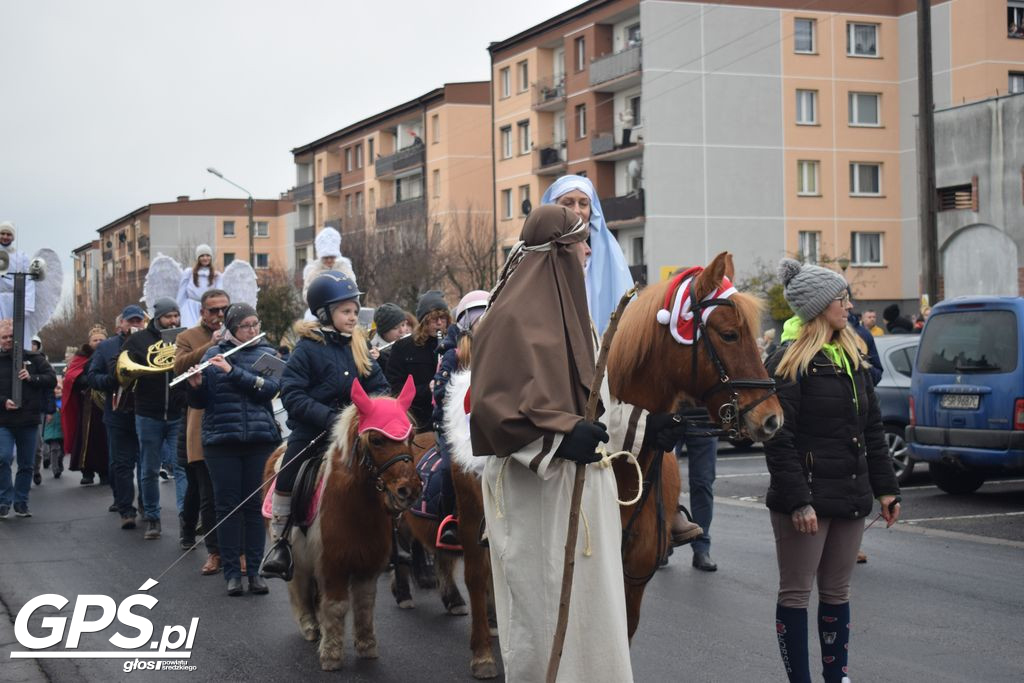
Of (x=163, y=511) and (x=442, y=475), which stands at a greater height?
(x=442, y=475)

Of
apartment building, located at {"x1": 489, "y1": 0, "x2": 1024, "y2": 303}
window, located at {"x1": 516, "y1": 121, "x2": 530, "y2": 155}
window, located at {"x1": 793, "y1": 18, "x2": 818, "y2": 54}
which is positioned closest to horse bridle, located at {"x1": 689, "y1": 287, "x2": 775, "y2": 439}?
apartment building, located at {"x1": 489, "y1": 0, "x2": 1024, "y2": 303}

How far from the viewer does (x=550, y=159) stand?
56219mm

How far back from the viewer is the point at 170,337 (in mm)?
12312

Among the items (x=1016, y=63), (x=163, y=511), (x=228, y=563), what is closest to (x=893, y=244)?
(x=1016, y=63)

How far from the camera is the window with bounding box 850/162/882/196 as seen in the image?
51219mm

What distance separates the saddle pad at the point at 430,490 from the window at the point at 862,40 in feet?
155

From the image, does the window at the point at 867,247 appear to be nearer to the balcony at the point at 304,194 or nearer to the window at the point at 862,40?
the window at the point at 862,40

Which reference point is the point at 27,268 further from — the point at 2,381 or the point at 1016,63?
the point at 1016,63

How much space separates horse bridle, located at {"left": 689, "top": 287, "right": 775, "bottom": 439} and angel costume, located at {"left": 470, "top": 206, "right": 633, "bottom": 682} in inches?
30.5

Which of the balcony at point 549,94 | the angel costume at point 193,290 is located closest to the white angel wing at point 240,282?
the angel costume at point 193,290

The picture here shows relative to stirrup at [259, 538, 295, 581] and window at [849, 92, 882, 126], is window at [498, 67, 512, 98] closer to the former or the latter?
window at [849, 92, 882, 126]

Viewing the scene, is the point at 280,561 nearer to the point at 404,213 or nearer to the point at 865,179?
the point at 865,179

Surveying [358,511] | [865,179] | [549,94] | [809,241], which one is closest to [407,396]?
[358,511]

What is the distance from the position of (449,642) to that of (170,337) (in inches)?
231
